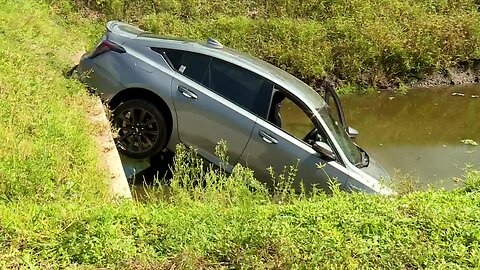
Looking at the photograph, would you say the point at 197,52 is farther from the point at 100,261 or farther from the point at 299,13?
the point at 299,13

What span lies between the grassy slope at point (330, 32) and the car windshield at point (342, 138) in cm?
607

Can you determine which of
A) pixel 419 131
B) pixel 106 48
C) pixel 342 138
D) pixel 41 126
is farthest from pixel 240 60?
pixel 419 131

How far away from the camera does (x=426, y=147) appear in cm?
1103

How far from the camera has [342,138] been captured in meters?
7.62

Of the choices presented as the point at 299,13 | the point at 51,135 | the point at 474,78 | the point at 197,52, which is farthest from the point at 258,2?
the point at 51,135

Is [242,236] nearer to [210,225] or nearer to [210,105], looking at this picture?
[210,225]

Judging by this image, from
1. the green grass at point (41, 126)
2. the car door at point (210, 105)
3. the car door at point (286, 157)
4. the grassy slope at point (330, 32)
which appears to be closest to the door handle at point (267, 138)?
the car door at point (286, 157)

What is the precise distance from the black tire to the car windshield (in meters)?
2.05

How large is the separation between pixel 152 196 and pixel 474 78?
1211cm

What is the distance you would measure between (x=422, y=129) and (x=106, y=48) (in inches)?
273

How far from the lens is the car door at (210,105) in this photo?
291 inches

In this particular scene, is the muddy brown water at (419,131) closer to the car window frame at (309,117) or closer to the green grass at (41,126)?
the green grass at (41,126)

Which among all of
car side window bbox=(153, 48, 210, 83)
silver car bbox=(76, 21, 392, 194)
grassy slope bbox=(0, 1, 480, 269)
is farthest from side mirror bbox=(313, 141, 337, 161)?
car side window bbox=(153, 48, 210, 83)

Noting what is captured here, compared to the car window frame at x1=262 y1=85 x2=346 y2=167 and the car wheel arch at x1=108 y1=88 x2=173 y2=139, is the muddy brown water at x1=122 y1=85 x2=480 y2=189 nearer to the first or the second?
the car wheel arch at x1=108 y1=88 x2=173 y2=139
